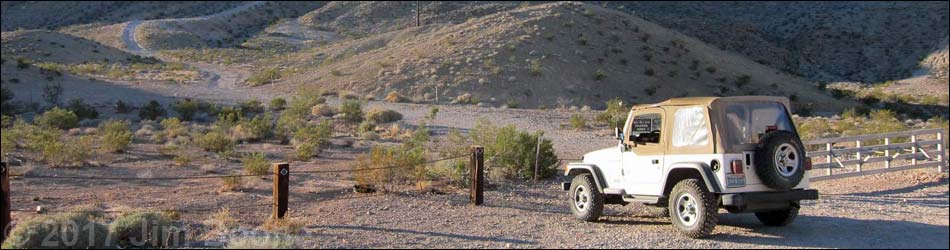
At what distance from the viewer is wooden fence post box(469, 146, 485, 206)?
1364cm

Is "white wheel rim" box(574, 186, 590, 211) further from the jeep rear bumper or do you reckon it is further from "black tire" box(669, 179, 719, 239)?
the jeep rear bumper

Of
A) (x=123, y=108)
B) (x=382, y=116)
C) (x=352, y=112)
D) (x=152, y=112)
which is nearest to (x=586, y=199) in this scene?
(x=382, y=116)

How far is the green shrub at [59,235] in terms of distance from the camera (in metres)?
9.34

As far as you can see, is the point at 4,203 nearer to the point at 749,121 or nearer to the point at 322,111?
the point at 749,121

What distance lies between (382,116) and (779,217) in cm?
2510

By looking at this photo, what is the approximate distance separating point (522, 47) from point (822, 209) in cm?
4167

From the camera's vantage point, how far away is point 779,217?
10.9m

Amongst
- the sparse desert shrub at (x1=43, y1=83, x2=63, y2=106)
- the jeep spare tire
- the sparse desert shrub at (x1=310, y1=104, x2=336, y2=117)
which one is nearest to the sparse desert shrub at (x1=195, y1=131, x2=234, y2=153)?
the sparse desert shrub at (x1=310, y1=104, x2=336, y2=117)

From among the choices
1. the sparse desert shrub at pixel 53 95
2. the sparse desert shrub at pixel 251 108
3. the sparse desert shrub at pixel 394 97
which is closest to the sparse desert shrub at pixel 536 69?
the sparse desert shrub at pixel 394 97

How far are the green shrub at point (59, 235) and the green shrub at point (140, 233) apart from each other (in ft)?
0.78

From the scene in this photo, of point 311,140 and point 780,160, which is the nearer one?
point 780,160

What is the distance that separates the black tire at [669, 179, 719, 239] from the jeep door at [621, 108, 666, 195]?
441 mm

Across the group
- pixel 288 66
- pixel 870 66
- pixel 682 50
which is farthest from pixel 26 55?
pixel 870 66

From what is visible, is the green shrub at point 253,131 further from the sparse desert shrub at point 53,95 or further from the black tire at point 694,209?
the black tire at point 694,209
